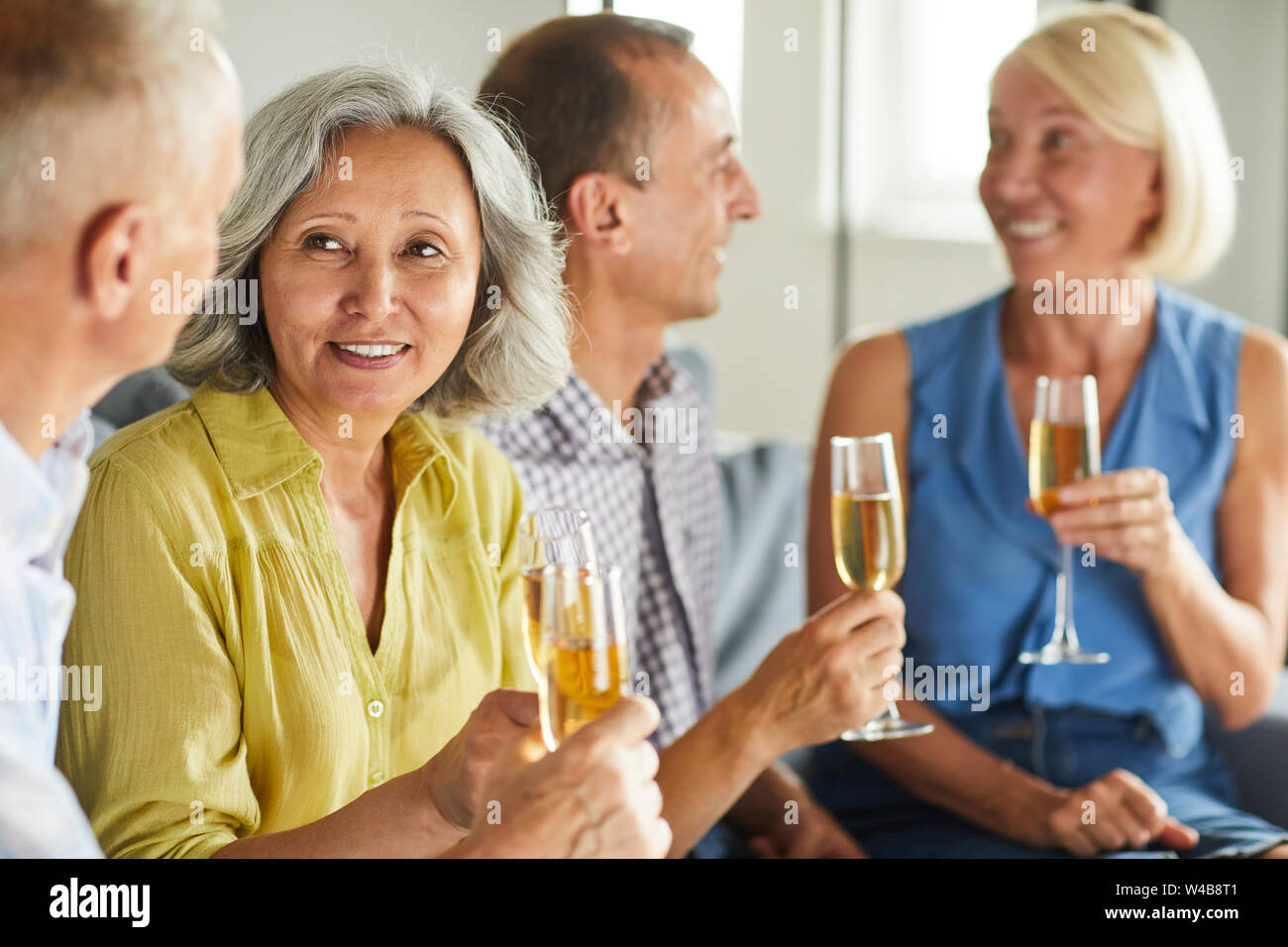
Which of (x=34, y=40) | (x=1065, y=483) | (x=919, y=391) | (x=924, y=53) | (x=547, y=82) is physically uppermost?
(x=924, y=53)

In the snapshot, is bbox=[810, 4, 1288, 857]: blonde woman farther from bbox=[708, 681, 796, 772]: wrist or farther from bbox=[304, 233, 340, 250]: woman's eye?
bbox=[304, 233, 340, 250]: woman's eye

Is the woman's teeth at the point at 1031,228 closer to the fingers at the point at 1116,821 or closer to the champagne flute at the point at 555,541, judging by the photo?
the fingers at the point at 1116,821

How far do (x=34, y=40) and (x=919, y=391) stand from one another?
3.99 ft

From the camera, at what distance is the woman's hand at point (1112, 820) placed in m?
1.46

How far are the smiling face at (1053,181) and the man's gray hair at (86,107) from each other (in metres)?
1.13

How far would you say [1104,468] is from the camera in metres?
1.68

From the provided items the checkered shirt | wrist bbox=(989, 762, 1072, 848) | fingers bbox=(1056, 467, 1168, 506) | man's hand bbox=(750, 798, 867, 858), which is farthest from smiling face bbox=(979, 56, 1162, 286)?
man's hand bbox=(750, 798, 867, 858)

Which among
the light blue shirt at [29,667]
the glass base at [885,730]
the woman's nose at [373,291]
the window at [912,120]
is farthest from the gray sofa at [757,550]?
the window at [912,120]

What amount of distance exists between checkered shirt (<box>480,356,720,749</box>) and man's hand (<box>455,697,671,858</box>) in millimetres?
577

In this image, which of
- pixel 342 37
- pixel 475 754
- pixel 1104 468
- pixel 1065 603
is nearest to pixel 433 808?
pixel 475 754

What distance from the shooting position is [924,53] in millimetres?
4062

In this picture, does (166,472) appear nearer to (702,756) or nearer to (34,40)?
(34,40)

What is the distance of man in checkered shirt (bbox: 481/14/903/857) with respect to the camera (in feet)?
3.88
